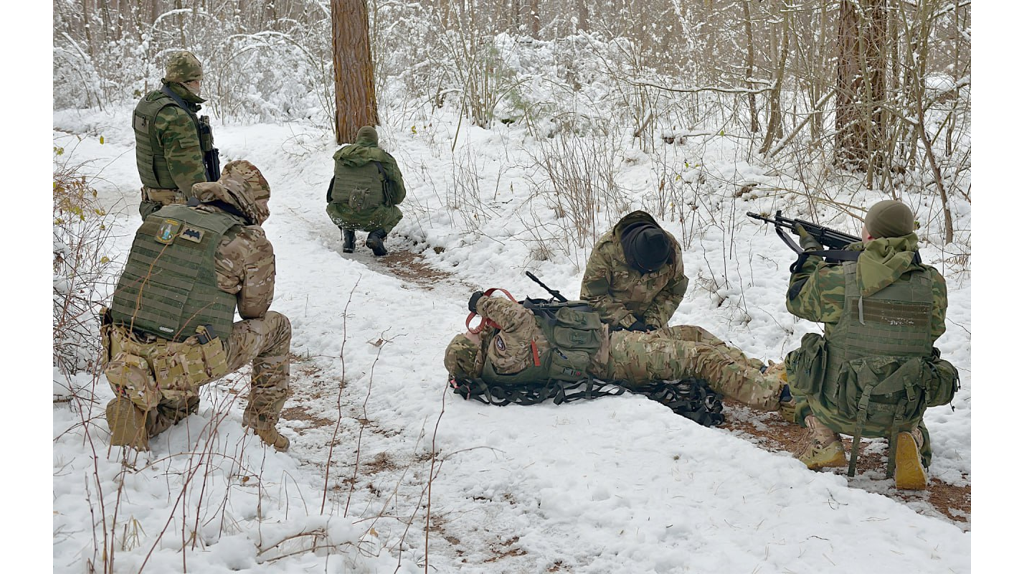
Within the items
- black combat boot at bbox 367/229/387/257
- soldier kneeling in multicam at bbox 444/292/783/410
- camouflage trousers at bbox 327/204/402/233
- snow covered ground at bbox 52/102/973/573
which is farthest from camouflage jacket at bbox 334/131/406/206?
soldier kneeling in multicam at bbox 444/292/783/410

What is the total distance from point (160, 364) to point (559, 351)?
229cm

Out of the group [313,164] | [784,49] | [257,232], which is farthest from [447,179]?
[257,232]

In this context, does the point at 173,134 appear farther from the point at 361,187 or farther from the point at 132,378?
the point at 361,187

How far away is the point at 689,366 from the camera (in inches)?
183

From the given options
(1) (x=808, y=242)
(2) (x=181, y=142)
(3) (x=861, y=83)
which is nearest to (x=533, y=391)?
(1) (x=808, y=242)

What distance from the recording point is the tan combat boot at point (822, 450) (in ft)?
12.2

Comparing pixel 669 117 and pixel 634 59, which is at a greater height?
pixel 634 59

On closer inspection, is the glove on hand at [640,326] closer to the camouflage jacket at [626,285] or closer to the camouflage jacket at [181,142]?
the camouflage jacket at [626,285]

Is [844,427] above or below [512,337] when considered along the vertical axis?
below

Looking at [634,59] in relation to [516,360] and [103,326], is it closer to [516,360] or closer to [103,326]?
[516,360]

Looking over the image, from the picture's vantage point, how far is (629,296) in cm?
507

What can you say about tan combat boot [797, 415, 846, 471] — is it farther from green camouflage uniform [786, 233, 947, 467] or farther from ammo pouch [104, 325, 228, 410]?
ammo pouch [104, 325, 228, 410]

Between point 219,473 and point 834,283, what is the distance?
10.00 ft

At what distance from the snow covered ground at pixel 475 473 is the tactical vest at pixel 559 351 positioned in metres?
0.29
